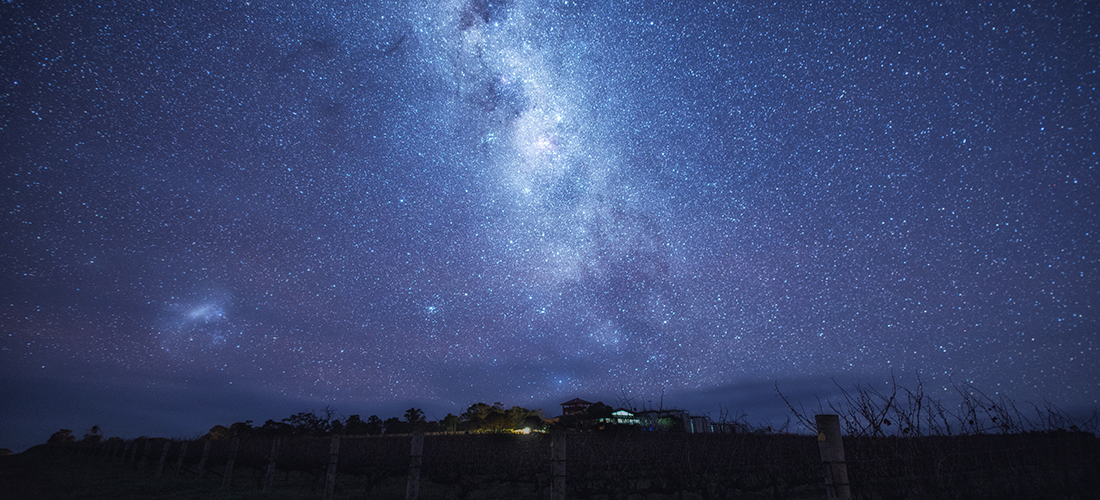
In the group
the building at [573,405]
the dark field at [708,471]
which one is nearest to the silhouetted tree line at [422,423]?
the building at [573,405]

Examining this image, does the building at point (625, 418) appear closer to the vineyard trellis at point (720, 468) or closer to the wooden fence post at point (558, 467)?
the vineyard trellis at point (720, 468)

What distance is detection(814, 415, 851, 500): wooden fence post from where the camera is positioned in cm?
496

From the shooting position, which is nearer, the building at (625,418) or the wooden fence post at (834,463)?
the wooden fence post at (834,463)

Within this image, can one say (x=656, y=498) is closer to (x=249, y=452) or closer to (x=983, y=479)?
(x=983, y=479)

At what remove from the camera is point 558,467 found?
808cm

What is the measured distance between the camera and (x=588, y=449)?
1462cm

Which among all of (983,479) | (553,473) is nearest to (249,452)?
(553,473)

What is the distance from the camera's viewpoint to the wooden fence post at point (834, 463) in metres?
4.96

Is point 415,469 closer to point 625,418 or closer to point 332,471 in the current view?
point 332,471

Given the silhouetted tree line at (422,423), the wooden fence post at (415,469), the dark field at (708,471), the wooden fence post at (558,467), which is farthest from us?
the silhouetted tree line at (422,423)

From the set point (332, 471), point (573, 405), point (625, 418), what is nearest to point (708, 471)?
point (625, 418)

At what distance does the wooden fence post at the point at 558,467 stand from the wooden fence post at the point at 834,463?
14.5 ft

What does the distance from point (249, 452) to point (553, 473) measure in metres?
25.7

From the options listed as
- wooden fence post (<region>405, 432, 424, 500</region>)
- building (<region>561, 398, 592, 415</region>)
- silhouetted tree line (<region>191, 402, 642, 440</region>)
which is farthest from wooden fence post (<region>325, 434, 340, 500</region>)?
building (<region>561, 398, 592, 415</region>)
